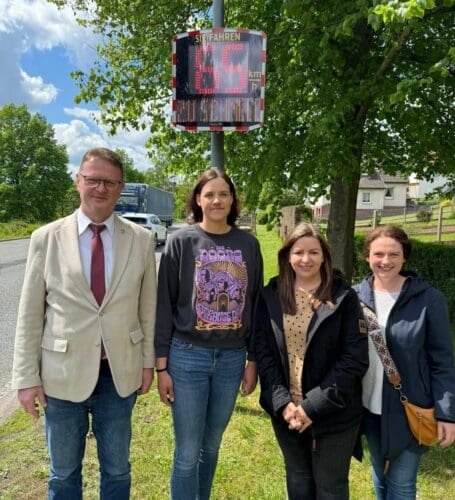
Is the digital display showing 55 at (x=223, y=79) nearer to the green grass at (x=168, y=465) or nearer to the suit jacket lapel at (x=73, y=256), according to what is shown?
the suit jacket lapel at (x=73, y=256)

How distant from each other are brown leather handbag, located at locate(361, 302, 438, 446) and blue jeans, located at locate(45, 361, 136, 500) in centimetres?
134

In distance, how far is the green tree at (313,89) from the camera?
516 cm

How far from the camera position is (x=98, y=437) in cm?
238

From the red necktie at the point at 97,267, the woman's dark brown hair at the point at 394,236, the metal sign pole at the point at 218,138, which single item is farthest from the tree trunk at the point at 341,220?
the red necktie at the point at 97,267

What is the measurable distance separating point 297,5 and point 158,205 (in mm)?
27370

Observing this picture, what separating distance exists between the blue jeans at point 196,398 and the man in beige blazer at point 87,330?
199 millimetres

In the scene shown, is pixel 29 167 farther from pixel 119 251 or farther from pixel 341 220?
pixel 119 251

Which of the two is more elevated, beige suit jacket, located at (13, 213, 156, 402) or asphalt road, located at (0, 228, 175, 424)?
beige suit jacket, located at (13, 213, 156, 402)

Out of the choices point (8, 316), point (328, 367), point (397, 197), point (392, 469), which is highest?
point (397, 197)

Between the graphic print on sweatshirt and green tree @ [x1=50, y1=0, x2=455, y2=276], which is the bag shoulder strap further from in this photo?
green tree @ [x1=50, y1=0, x2=455, y2=276]

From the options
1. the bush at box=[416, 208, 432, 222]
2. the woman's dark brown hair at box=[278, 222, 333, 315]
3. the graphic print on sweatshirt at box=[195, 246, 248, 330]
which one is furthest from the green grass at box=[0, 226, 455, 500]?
the bush at box=[416, 208, 432, 222]

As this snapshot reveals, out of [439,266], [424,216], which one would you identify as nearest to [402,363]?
[439,266]

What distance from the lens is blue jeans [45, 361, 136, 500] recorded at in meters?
2.22

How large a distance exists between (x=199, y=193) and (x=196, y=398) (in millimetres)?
1135
